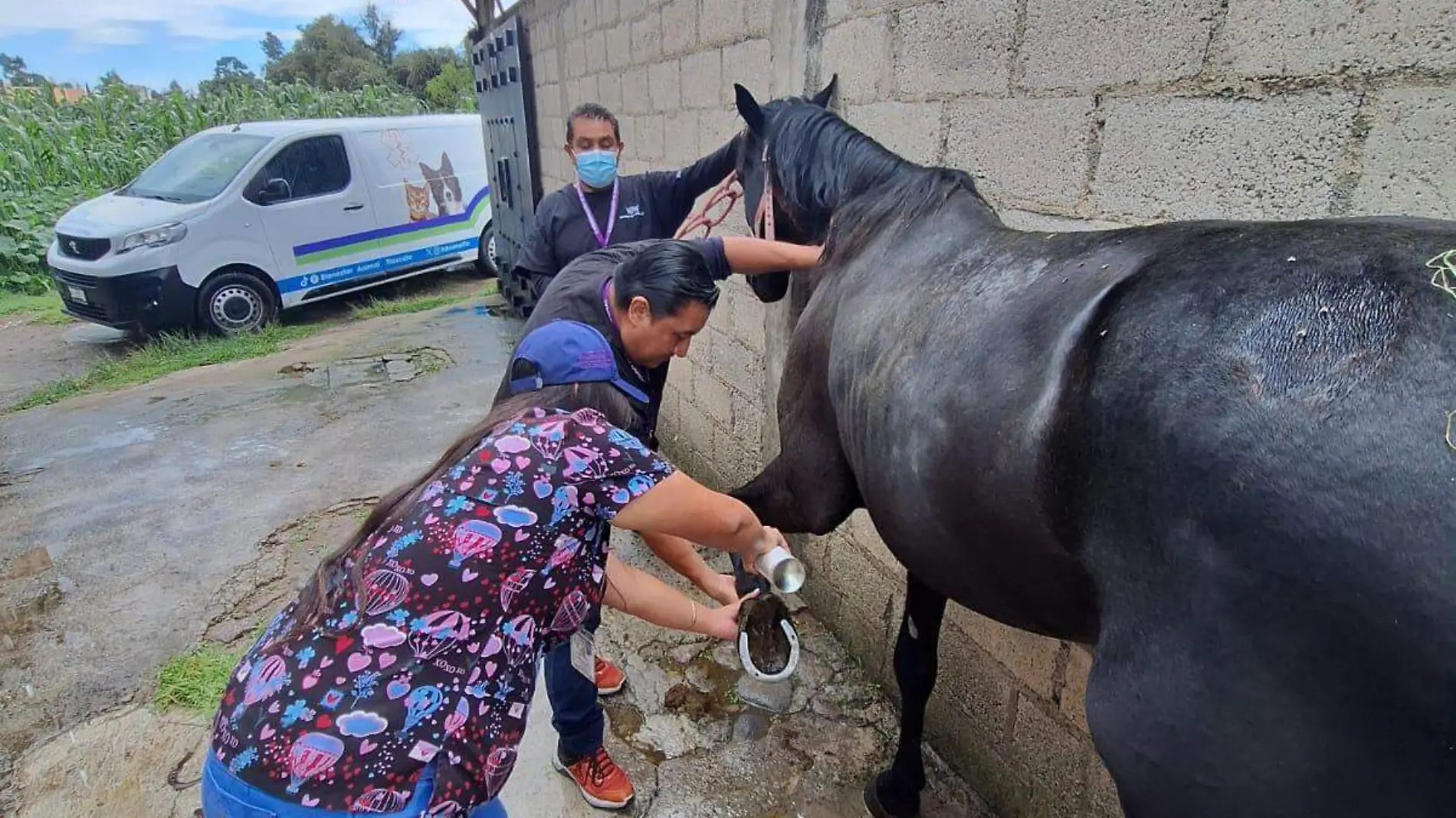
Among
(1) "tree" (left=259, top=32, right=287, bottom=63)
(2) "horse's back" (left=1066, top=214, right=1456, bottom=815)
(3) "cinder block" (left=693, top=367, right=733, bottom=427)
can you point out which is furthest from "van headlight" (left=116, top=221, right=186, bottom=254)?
(1) "tree" (left=259, top=32, right=287, bottom=63)

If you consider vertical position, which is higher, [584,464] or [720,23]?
[720,23]

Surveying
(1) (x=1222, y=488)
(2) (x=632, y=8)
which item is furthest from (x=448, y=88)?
(1) (x=1222, y=488)

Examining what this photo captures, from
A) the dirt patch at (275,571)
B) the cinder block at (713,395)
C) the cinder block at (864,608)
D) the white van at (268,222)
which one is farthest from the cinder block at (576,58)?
the white van at (268,222)

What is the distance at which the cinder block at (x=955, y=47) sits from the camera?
183 cm

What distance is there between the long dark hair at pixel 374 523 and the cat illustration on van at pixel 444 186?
8.74m

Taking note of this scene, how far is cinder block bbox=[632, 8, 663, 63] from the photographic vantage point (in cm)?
388

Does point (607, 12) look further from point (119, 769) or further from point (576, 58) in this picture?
point (119, 769)

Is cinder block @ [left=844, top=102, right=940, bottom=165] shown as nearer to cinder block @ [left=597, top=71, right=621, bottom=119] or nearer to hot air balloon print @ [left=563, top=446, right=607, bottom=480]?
hot air balloon print @ [left=563, top=446, right=607, bottom=480]

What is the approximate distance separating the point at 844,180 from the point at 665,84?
2175 millimetres

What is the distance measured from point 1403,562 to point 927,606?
140 cm

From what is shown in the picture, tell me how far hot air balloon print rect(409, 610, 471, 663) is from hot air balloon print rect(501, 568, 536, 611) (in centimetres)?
7

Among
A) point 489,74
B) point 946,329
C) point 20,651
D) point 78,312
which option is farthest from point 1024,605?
point 78,312

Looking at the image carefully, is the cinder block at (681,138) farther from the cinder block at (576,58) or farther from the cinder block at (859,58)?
the cinder block at (576,58)

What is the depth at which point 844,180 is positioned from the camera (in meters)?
2.09
